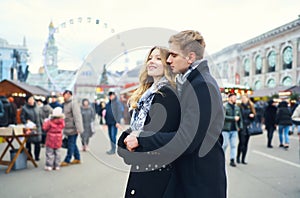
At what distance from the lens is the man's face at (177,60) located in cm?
134

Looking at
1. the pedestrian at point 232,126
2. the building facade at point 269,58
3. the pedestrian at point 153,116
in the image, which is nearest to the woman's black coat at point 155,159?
the pedestrian at point 153,116

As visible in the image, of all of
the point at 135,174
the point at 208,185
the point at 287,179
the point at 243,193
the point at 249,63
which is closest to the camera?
the point at 208,185

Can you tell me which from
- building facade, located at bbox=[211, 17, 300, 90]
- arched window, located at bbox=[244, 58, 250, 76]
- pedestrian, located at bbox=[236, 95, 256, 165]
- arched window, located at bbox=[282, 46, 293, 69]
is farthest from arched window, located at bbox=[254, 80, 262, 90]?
pedestrian, located at bbox=[236, 95, 256, 165]

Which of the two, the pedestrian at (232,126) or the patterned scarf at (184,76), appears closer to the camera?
the patterned scarf at (184,76)

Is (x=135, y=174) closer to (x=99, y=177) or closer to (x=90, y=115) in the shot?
(x=99, y=177)

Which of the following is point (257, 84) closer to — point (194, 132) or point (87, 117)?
point (87, 117)

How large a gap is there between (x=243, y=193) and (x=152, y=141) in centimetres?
309

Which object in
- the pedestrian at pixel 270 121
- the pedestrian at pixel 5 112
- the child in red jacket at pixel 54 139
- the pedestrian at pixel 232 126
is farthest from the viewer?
the pedestrian at pixel 270 121

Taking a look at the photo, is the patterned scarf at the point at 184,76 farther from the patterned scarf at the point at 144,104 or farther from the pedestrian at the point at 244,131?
the pedestrian at the point at 244,131

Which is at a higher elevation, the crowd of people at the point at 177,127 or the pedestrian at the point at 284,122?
the crowd of people at the point at 177,127

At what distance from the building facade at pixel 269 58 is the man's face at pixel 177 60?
895 inches

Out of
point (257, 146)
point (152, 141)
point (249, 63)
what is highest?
point (249, 63)

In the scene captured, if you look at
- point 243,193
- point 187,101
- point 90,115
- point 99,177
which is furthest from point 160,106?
point 90,115

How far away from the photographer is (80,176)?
4711 millimetres
